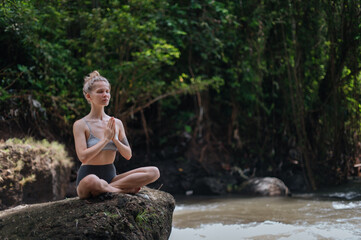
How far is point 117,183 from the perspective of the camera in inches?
129

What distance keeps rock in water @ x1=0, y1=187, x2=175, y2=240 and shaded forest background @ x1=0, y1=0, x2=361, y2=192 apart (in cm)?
399

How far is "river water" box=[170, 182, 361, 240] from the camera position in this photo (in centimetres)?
458

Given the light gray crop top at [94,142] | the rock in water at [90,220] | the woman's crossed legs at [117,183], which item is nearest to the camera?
the rock in water at [90,220]

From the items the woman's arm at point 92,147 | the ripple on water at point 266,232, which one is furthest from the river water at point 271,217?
the woman's arm at point 92,147

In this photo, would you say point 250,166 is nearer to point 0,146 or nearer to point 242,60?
point 242,60

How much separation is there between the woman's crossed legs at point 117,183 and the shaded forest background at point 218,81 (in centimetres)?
407

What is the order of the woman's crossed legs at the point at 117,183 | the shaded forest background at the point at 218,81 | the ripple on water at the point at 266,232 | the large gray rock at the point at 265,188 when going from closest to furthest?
the woman's crossed legs at the point at 117,183
the ripple on water at the point at 266,232
the shaded forest background at the point at 218,81
the large gray rock at the point at 265,188

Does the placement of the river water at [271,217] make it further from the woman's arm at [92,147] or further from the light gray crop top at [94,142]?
the woman's arm at [92,147]

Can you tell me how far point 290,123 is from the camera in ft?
32.2

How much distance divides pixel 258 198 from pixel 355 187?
2.37m

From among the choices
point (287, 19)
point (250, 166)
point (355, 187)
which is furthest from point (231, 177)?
point (287, 19)

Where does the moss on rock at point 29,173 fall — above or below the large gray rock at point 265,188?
above

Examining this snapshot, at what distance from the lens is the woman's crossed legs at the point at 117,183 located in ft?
10.0

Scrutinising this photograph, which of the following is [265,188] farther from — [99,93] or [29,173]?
[99,93]
